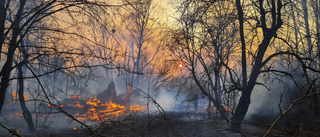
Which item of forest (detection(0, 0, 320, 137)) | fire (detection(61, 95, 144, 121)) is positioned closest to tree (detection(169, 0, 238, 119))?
forest (detection(0, 0, 320, 137))

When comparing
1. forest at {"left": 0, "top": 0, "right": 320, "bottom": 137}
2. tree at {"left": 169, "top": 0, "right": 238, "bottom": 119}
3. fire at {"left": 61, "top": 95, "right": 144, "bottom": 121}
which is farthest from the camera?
fire at {"left": 61, "top": 95, "right": 144, "bottom": 121}

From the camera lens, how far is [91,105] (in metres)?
15.7

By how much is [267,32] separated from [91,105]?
12783 mm

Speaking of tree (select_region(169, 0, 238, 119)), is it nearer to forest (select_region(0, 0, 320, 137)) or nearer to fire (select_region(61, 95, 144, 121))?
forest (select_region(0, 0, 320, 137))

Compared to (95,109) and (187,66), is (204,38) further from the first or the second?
(95,109)

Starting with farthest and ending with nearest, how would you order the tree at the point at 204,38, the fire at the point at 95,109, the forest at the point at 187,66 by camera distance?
the fire at the point at 95,109 < the tree at the point at 204,38 < the forest at the point at 187,66

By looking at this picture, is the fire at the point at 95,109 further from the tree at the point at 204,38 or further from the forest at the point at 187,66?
the tree at the point at 204,38

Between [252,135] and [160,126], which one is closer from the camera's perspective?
[252,135]

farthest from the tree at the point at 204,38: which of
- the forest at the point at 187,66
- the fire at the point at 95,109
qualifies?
the fire at the point at 95,109

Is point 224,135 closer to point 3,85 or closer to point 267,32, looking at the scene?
point 267,32

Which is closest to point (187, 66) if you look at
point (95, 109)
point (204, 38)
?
point (204, 38)

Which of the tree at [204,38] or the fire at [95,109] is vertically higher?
the tree at [204,38]

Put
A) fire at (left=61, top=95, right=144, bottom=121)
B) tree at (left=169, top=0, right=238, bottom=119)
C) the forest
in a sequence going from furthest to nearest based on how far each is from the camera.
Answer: fire at (left=61, top=95, right=144, bottom=121) → tree at (left=169, top=0, right=238, bottom=119) → the forest

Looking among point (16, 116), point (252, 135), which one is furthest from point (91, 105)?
point (252, 135)
